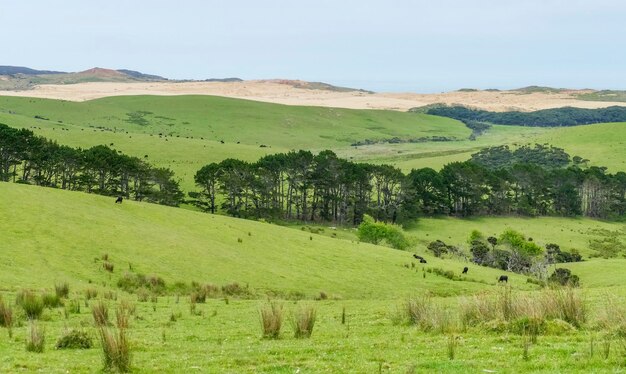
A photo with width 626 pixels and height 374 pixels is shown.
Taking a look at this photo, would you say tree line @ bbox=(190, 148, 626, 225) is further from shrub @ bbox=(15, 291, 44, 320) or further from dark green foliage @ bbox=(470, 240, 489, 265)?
shrub @ bbox=(15, 291, 44, 320)

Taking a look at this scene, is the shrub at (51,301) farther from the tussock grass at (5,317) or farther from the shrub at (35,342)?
the shrub at (35,342)

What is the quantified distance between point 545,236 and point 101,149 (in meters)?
80.5

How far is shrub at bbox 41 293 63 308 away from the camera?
2330 centimetres

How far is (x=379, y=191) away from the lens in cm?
11369

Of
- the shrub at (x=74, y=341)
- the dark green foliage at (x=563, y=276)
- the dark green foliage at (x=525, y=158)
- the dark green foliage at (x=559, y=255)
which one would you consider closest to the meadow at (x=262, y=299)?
the shrub at (x=74, y=341)

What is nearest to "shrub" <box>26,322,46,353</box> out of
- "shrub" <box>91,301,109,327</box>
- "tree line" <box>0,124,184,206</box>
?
"shrub" <box>91,301,109,327</box>

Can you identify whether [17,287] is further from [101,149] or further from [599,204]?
[599,204]

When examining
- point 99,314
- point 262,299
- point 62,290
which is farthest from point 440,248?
point 99,314

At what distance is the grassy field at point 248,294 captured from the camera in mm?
12961

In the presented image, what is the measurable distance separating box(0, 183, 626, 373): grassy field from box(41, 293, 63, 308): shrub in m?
0.86

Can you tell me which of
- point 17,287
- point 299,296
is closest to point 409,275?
point 299,296

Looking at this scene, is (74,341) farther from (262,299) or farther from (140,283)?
(262,299)

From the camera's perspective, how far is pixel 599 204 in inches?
5187

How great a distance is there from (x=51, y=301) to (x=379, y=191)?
93.4 meters
